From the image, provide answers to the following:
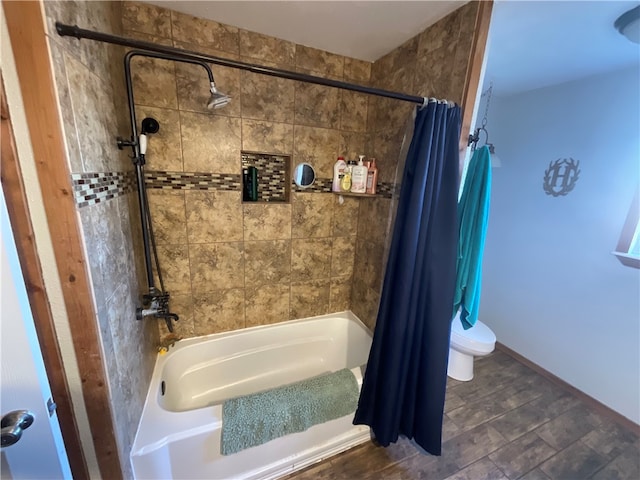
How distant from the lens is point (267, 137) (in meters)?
1.65

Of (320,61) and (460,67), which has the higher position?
(320,61)

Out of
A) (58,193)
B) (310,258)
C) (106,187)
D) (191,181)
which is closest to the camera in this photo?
(58,193)

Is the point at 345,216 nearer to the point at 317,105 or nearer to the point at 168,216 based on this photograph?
the point at 317,105

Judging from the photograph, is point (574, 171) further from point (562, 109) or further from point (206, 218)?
point (206, 218)

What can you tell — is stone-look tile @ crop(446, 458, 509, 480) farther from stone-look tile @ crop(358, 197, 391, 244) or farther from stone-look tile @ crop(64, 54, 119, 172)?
stone-look tile @ crop(64, 54, 119, 172)

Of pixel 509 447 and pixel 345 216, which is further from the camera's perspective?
pixel 345 216

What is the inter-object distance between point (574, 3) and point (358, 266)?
1.78 metres

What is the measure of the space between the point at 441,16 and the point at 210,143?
1413 millimetres

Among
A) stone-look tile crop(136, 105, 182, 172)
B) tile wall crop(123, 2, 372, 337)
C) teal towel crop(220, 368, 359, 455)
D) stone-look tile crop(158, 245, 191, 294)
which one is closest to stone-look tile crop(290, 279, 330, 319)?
tile wall crop(123, 2, 372, 337)

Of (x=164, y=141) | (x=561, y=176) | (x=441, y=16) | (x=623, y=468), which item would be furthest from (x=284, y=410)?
(x=561, y=176)

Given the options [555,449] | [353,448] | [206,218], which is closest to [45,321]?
[206,218]

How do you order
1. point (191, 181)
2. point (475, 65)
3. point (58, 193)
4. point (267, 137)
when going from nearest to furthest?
point (58, 193) → point (475, 65) → point (191, 181) → point (267, 137)

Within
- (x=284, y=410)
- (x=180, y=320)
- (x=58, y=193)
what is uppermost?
(x=58, y=193)

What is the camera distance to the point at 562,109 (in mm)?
1933
